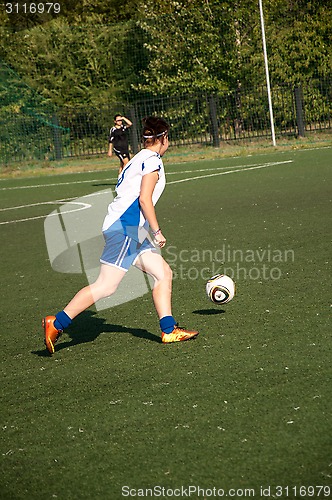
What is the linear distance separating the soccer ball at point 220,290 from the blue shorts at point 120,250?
1.12m

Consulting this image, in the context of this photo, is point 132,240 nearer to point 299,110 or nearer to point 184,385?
point 184,385

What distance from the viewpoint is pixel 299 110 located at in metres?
31.7

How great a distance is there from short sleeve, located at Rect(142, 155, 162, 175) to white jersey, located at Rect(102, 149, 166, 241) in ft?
0.15

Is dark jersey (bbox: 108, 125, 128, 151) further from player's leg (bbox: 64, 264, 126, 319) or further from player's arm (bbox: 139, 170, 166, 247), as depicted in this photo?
player's arm (bbox: 139, 170, 166, 247)

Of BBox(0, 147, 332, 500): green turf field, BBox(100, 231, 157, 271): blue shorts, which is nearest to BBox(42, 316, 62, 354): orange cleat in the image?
BBox(0, 147, 332, 500): green turf field

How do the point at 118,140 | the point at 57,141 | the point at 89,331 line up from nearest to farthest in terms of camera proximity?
the point at 89,331
the point at 118,140
the point at 57,141

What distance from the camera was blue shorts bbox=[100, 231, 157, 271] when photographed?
263 inches

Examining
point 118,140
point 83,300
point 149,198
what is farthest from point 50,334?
point 118,140

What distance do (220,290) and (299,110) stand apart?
25.1 m

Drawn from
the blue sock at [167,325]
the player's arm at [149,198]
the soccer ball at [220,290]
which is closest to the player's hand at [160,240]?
the player's arm at [149,198]

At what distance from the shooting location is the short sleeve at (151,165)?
6496mm

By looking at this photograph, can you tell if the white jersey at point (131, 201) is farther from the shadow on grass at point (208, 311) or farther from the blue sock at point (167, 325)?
the shadow on grass at point (208, 311)

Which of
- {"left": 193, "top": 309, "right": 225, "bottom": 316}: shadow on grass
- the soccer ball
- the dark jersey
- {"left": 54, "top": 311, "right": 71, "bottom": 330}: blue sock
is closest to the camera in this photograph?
{"left": 54, "top": 311, "right": 71, "bottom": 330}: blue sock

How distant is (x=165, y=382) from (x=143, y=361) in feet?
2.10
